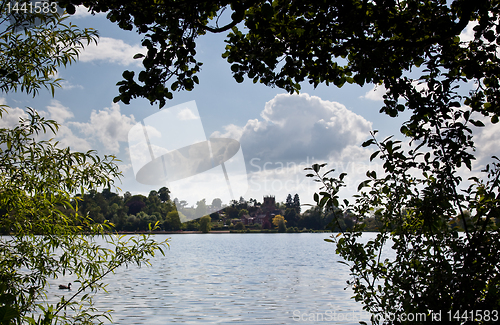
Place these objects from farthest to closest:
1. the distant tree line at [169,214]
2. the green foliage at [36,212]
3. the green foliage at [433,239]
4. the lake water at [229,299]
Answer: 1. the distant tree line at [169,214]
2. the lake water at [229,299]
3. the green foliage at [36,212]
4. the green foliage at [433,239]

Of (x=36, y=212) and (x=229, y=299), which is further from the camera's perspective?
(x=229, y=299)

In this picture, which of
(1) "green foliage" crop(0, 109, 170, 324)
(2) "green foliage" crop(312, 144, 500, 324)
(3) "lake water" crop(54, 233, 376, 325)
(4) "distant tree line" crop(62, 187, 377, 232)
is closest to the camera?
(2) "green foliage" crop(312, 144, 500, 324)

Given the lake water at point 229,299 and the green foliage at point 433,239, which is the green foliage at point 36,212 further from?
the lake water at point 229,299

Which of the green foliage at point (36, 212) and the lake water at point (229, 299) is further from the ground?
the green foliage at point (36, 212)

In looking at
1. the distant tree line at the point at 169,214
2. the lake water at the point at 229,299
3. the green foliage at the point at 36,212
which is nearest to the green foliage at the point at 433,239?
the green foliage at the point at 36,212

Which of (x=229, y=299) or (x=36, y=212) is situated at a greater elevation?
(x=36, y=212)

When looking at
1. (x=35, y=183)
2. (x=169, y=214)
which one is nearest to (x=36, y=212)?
(x=35, y=183)

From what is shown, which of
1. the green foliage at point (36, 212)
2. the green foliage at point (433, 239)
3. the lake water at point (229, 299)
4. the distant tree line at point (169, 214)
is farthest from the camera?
the distant tree line at point (169, 214)

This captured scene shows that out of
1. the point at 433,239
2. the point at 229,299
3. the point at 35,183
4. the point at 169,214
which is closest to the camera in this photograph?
the point at 433,239

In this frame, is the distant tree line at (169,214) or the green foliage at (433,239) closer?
the green foliage at (433,239)

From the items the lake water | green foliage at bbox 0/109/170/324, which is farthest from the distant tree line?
green foliage at bbox 0/109/170/324

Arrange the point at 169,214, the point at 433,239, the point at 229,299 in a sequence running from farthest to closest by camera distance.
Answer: the point at 169,214 → the point at 229,299 → the point at 433,239

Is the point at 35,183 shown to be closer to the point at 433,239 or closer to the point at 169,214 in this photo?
the point at 433,239

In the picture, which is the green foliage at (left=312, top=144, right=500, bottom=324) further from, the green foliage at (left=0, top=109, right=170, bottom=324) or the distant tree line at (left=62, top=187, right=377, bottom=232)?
the distant tree line at (left=62, top=187, right=377, bottom=232)
